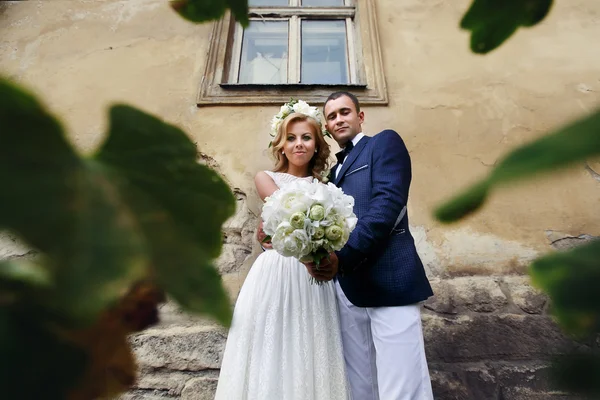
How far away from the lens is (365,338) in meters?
1.49

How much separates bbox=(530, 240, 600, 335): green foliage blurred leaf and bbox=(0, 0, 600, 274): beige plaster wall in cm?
194

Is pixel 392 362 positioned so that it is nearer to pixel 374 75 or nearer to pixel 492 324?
pixel 492 324

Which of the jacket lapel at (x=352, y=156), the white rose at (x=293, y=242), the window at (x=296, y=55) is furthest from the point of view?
the window at (x=296, y=55)

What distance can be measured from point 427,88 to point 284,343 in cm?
178

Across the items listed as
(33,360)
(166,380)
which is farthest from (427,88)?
(33,360)

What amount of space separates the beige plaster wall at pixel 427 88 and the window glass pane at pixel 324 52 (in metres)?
0.32

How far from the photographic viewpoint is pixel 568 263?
6.4 inches

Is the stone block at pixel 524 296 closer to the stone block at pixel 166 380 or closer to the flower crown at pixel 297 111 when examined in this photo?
the flower crown at pixel 297 111

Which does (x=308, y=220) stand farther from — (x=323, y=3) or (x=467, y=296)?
(x=323, y=3)

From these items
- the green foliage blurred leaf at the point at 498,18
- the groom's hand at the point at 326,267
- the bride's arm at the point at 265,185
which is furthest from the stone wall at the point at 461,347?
the green foliage blurred leaf at the point at 498,18

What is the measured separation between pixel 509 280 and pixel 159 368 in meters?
1.68

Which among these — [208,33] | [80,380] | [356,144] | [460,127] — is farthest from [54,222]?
[208,33]

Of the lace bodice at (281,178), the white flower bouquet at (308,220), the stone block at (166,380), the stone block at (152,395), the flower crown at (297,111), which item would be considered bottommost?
the stone block at (152,395)

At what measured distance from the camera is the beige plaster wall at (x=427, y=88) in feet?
6.88
